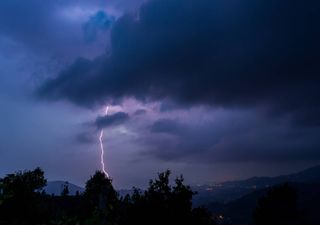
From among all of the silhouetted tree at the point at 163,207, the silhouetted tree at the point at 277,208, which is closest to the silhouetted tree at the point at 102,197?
the silhouetted tree at the point at 163,207

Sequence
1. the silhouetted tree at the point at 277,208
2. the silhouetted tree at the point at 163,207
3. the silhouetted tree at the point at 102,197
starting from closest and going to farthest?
the silhouetted tree at the point at 102,197 → the silhouetted tree at the point at 163,207 → the silhouetted tree at the point at 277,208

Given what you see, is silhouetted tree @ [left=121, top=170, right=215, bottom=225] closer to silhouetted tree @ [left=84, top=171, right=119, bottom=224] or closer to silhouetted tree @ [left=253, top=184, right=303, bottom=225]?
silhouetted tree @ [left=84, top=171, right=119, bottom=224]

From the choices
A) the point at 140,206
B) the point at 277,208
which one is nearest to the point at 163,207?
the point at 140,206

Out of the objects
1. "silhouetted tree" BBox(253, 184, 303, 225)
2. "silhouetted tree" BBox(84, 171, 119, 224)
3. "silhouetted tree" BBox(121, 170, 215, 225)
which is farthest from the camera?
"silhouetted tree" BBox(253, 184, 303, 225)

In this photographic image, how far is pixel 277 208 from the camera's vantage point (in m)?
105

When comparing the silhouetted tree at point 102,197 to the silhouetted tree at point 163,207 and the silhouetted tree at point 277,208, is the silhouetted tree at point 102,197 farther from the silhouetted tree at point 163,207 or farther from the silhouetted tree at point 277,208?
the silhouetted tree at point 277,208

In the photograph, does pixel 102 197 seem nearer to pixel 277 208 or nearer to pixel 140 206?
pixel 140 206

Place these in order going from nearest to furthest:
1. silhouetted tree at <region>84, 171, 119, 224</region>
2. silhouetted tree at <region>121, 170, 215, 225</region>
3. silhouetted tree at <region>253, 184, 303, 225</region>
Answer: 1. silhouetted tree at <region>84, 171, 119, 224</region>
2. silhouetted tree at <region>121, 170, 215, 225</region>
3. silhouetted tree at <region>253, 184, 303, 225</region>

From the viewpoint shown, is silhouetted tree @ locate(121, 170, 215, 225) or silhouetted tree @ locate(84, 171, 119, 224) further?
silhouetted tree @ locate(121, 170, 215, 225)

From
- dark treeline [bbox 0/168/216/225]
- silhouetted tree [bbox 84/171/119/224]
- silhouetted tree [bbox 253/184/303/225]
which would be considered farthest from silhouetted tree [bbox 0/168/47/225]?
silhouetted tree [bbox 253/184/303/225]

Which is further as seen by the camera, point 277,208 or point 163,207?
point 277,208

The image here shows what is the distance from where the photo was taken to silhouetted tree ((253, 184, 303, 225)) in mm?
100125

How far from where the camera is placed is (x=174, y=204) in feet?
101

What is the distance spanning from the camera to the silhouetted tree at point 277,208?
100 meters
